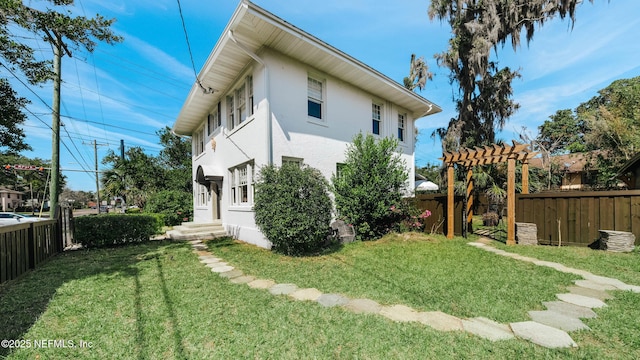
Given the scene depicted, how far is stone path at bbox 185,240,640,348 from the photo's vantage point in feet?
7.69

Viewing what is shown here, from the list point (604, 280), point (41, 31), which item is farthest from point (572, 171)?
point (41, 31)

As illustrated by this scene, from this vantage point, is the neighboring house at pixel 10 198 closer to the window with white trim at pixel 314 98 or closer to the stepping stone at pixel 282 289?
the window with white trim at pixel 314 98

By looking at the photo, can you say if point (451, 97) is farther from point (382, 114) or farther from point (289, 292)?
point (289, 292)

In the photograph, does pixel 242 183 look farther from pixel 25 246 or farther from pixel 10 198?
pixel 10 198

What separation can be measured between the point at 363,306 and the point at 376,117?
333 inches

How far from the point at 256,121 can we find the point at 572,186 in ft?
101

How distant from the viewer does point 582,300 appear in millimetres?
3107

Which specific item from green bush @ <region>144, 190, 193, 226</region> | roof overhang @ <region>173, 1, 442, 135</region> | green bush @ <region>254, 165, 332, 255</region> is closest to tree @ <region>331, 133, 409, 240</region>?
green bush @ <region>254, 165, 332, 255</region>

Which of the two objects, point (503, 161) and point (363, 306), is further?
point (503, 161)

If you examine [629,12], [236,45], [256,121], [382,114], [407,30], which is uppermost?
[407,30]

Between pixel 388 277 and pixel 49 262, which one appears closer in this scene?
pixel 388 277

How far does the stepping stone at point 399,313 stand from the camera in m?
2.69

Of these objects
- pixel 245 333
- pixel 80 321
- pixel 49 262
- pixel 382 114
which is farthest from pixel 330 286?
pixel 382 114

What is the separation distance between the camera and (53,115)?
734 centimetres
